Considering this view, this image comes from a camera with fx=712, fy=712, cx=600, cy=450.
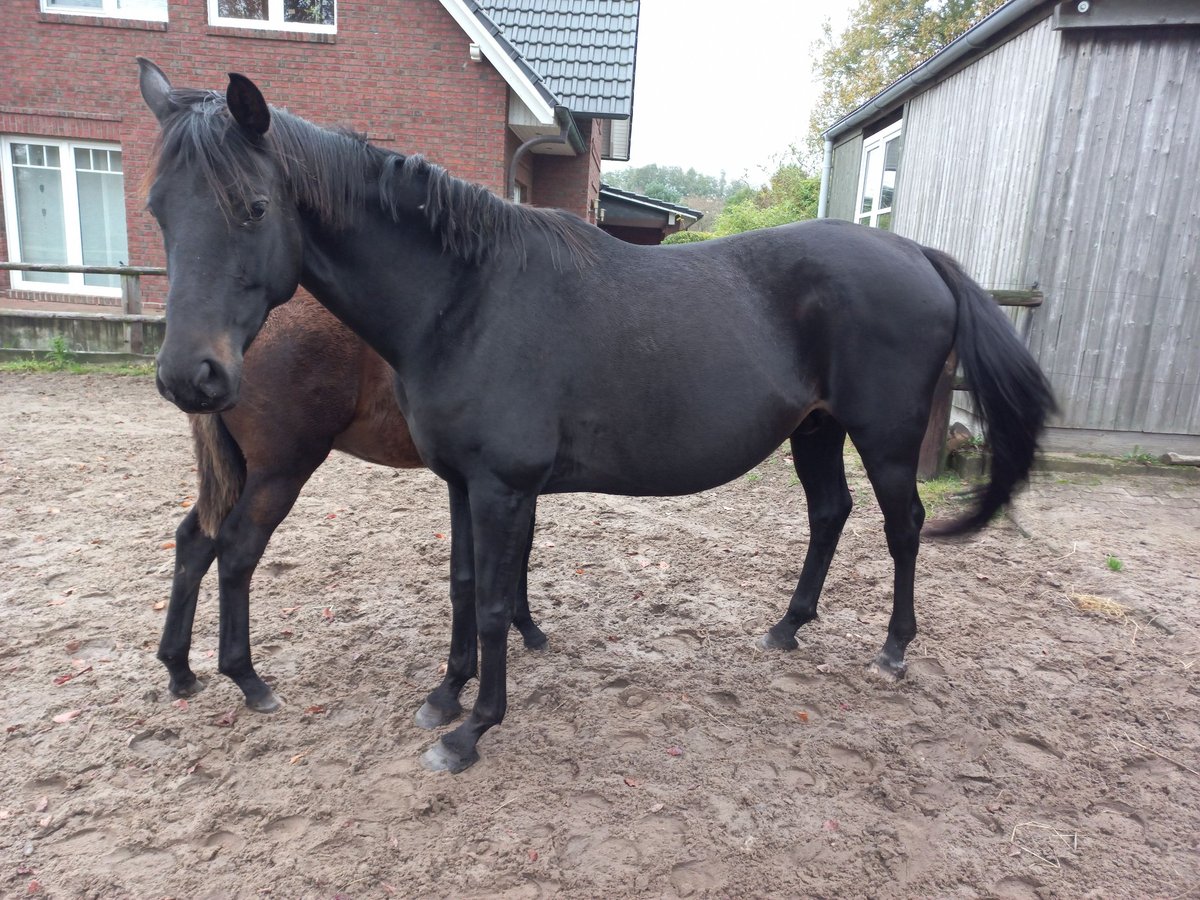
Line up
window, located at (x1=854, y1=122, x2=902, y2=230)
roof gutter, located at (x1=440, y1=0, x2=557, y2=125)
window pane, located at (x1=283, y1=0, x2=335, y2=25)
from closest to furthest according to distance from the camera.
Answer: roof gutter, located at (x1=440, y1=0, x2=557, y2=125) → window, located at (x1=854, y1=122, x2=902, y2=230) → window pane, located at (x1=283, y1=0, x2=335, y2=25)

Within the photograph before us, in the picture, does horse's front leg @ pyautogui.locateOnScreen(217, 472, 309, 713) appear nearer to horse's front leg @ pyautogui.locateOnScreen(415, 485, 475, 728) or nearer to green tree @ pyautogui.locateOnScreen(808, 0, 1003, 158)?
horse's front leg @ pyautogui.locateOnScreen(415, 485, 475, 728)

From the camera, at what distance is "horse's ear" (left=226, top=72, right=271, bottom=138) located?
68.7 inches

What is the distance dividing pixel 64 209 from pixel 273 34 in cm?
426

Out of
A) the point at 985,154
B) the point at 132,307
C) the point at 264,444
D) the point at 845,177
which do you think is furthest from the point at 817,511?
the point at 845,177

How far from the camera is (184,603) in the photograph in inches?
109

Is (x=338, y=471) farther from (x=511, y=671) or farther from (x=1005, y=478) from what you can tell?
(x=1005, y=478)

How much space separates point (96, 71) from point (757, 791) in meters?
12.8

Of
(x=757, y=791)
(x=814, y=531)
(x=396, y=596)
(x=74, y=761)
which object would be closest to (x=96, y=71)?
(x=396, y=596)

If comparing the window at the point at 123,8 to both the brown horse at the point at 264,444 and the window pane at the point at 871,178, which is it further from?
the brown horse at the point at 264,444

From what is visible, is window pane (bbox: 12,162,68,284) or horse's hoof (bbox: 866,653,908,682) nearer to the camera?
horse's hoof (bbox: 866,653,908,682)

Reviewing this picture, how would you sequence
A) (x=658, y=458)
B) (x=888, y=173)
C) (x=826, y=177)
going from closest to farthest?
(x=658, y=458) < (x=888, y=173) < (x=826, y=177)

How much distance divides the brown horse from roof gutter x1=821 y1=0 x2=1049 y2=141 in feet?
20.5

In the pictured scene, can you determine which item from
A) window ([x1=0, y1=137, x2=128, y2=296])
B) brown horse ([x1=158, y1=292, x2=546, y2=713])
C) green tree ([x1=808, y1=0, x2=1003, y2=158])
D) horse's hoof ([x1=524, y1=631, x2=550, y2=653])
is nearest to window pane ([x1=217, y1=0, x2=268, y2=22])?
window ([x1=0, y1=137, x2=128, y2=296])

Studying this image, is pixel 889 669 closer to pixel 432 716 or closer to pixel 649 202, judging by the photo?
pixel 432 716
